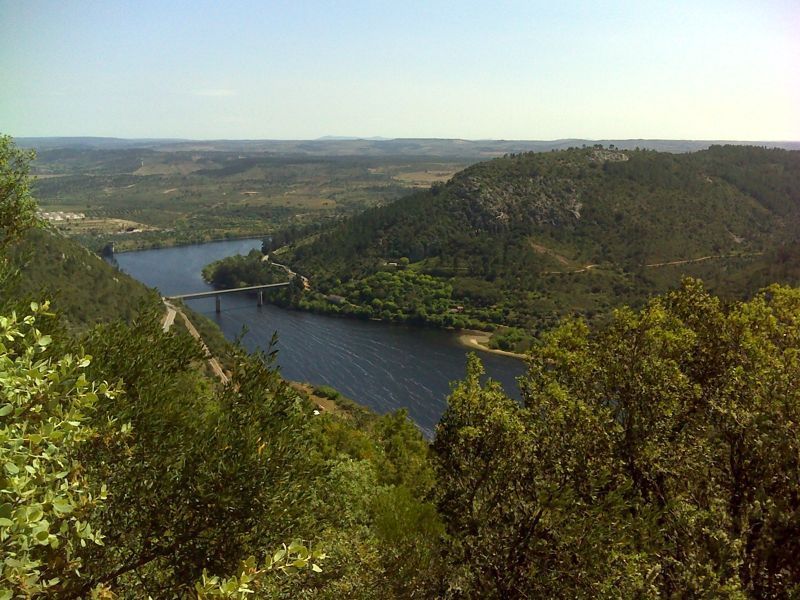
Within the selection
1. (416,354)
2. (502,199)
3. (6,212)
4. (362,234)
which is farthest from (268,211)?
(6,212)

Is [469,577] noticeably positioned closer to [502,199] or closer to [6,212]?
[6,212]

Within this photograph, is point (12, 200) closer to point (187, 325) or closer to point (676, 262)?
point (187, 325)

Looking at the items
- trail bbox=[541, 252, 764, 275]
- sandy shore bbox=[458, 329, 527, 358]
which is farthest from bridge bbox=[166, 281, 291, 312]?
trail bbox=[541, 252, 764, 275]

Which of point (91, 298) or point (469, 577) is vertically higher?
point (469, 577)

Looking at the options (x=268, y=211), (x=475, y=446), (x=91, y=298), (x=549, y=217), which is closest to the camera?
(x=475, y=446)

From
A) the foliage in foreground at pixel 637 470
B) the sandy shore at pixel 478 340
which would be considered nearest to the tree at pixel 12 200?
the foliage in foreground at pixel 637 470

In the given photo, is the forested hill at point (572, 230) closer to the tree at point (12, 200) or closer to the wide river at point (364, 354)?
the wide river at point (364, 354)
